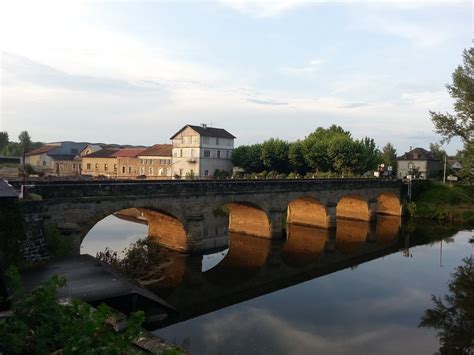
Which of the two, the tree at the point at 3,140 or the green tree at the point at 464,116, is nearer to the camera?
the green tree at the point at 464,116

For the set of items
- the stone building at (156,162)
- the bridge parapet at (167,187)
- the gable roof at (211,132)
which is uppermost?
the gable roof at (211,132)

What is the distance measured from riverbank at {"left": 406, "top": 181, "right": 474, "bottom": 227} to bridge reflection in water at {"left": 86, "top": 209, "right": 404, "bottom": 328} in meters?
12.0

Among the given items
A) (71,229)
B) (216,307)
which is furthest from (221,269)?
(71,229)

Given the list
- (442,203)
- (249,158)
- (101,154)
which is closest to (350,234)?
(442,203)

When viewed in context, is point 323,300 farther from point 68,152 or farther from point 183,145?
point 68,152

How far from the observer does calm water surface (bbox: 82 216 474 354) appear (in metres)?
15.1

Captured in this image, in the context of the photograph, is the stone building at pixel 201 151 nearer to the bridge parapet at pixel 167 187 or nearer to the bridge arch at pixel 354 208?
the bridge arch at pixel 354 208

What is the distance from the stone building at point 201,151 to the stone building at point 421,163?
126 feet

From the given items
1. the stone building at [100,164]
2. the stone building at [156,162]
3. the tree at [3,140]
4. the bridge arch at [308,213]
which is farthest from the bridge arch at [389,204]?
the tree at [3,140]

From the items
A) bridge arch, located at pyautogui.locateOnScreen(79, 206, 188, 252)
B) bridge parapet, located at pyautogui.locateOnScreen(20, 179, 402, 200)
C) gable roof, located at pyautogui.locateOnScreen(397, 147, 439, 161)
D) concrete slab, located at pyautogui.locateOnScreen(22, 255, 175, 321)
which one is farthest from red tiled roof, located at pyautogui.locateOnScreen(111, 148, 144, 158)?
concrete slab, located at pyautogui.locateOnScreen(22, 255, 175, 321)

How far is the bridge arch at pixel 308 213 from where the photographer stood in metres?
37.0

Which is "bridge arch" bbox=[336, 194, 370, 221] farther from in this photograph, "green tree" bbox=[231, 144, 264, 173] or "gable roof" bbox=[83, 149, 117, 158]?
"gable roof" bbox=[83, 149, 117, 158]

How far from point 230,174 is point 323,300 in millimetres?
48315

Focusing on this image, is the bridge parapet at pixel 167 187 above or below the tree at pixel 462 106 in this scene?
below
